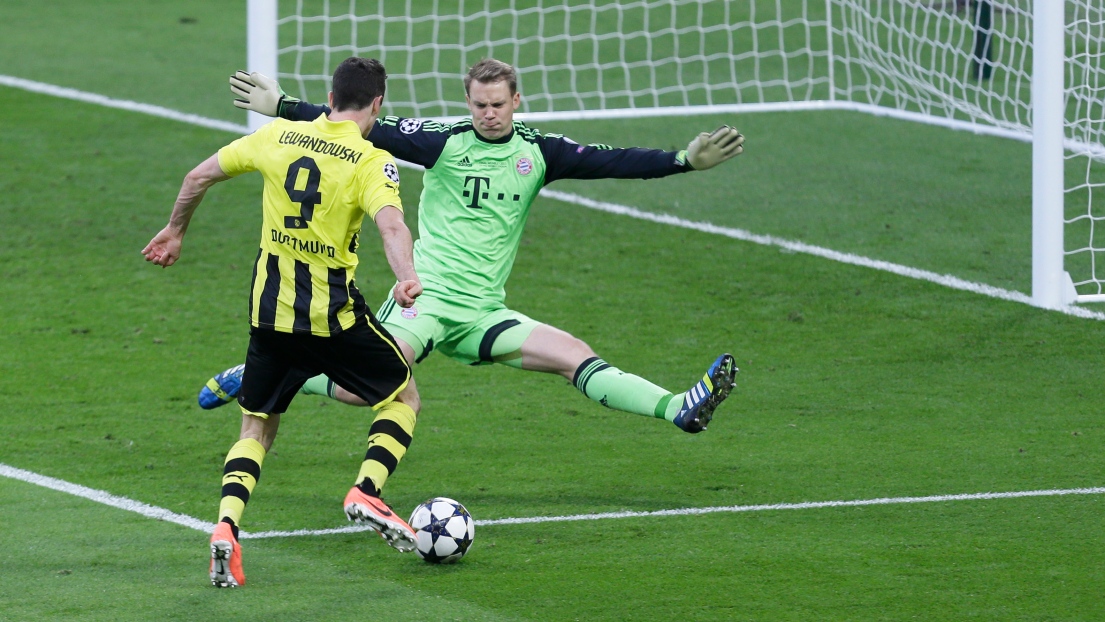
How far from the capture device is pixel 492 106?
6.32 meters

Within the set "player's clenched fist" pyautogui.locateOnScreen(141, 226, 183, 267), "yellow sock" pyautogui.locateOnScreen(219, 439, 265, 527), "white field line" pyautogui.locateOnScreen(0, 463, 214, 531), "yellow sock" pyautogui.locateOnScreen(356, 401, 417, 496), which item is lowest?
"white field line" pyautogui.locateOnScreen(0, 463, 214, 531)

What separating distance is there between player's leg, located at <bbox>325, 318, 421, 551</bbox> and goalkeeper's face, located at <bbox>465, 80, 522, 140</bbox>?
1.23 m

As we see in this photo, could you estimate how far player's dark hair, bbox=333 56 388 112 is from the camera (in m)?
5.36

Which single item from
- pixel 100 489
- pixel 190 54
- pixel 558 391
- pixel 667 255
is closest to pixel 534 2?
pixel 190 54

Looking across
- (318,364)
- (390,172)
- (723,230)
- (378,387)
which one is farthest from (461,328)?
(723,230)

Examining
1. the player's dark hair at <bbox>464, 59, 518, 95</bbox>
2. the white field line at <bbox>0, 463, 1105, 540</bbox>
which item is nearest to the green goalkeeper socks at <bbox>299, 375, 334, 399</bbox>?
the white field line at <bbox>0, 463, 1105, 540</bbox>

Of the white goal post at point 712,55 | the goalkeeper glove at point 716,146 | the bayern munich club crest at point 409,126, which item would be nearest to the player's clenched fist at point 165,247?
the bayern munich club crest at point 409,126

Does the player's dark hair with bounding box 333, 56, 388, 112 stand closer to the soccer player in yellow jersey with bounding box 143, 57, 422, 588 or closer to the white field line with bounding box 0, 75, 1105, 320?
the soccer player in yellow jersey with bounding box 143, 57, 422, 588

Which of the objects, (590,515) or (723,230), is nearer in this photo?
(590,515)

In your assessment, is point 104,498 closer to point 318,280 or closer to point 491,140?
point 318,280

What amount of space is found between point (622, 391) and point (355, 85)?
1679 mm

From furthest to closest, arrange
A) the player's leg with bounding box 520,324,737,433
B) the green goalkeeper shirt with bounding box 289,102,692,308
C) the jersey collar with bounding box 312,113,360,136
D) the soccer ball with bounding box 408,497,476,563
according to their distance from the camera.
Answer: the green goalkeeper shirt with bounding box 289,102,692,308 < the player's leg with bounding box 520,324,737,433 < the soccer ball with bounding box 408,497,476,563 < the jersey collar with bounding box 312,113,360,136

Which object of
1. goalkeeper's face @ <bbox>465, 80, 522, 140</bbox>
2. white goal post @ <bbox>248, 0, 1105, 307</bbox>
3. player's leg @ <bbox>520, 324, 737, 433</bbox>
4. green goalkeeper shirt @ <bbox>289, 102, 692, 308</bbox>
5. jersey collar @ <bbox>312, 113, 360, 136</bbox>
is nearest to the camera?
jersey collar @ <bbox>312, 113, 360, 136</bbox>

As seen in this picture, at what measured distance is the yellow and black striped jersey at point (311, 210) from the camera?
526cm
